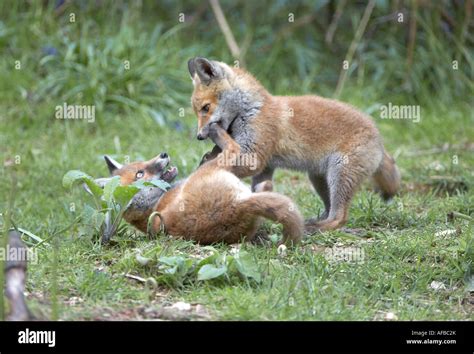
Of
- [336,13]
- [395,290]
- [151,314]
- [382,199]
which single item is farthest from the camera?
[336,13]

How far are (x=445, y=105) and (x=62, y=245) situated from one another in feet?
23.6

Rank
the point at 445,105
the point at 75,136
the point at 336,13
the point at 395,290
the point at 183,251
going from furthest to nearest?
1. the point at 336,13
2. the point at 445,105
3. the point at 75,136
4. the point at 183,251
5. the point at 395,290

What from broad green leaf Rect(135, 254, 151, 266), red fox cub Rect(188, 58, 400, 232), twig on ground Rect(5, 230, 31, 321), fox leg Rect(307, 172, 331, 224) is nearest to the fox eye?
red fox cub Rect(188, 58, 400, 232)

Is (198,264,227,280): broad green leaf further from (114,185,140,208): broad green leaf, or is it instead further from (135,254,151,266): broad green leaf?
(114,185,140,208): broad green leaf

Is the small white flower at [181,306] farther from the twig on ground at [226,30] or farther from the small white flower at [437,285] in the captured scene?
the twig on ground at [226,30]

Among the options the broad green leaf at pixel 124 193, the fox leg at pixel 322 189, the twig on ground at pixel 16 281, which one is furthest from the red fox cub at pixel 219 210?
the twig on ground at pixel 16 281

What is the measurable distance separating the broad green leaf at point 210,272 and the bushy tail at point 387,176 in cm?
264

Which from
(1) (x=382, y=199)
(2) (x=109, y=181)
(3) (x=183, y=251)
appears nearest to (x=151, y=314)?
(3) (x=183, y=251)

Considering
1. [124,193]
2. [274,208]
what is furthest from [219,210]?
[124,193]

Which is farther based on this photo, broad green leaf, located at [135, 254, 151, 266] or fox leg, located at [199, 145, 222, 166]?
fox leg, located at [199, 145, 222, 166]

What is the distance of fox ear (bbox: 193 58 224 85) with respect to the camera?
7641 mm

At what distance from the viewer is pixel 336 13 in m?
12.8

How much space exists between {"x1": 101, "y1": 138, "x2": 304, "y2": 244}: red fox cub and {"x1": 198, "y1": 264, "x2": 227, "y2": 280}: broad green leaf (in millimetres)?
722

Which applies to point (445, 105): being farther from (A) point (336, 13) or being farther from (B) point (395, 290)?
(B) point (395, 290)
